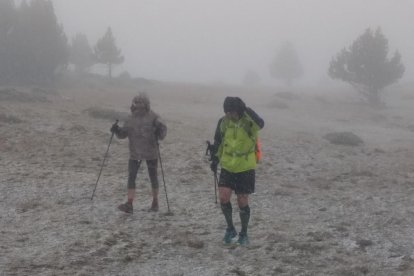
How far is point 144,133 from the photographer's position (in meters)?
9.86

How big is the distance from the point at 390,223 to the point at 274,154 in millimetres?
9419

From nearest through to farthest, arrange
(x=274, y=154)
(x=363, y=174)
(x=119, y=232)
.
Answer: (x=119, y=232) → (x=363, y=174) → (x=274, y=154)

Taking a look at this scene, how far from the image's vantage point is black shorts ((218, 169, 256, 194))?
7734 mm

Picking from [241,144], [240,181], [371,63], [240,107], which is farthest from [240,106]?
[371,63]

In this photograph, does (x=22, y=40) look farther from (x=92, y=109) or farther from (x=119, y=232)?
(x=119, y=232)

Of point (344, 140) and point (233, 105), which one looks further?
point (344, 140)

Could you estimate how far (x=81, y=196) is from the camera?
11.7 metres

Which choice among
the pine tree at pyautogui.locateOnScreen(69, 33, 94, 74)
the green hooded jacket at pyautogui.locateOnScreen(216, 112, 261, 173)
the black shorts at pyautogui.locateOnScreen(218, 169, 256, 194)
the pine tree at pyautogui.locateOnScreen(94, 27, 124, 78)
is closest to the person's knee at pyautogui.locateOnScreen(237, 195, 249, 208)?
the black shorts at pyautogui.locateOnScreen(218, 169, 256, 194)

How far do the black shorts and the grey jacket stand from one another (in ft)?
8.06

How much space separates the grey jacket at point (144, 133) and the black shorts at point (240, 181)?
8.06ft

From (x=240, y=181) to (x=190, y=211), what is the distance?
3.15m

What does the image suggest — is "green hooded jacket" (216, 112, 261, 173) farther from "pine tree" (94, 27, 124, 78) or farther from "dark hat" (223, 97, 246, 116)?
"pine tree" (94, 27, 124, 78)

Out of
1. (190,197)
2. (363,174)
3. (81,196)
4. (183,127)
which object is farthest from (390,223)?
(183,127)

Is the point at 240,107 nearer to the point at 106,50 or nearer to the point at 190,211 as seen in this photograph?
the point at 190,211
